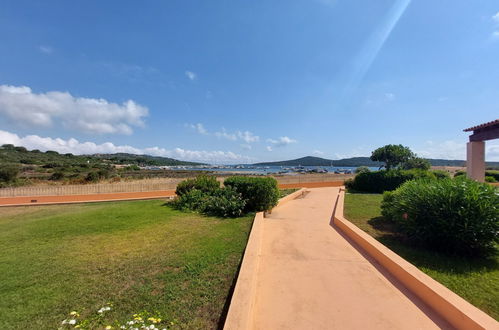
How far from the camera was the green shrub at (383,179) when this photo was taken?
15.1 metres

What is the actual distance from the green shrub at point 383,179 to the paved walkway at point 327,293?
13167 millimetres

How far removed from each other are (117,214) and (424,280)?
932 centimetres

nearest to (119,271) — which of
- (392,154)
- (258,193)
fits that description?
(258,193)

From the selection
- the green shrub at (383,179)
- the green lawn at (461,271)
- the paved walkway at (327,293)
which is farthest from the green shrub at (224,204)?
the green shrub at (383,179)

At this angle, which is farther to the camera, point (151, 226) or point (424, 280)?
point (151, 226)

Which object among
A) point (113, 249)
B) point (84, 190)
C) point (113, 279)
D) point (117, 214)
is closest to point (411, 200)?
point (113, 279)

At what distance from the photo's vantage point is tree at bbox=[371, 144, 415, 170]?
3509 cm

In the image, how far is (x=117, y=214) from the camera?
8.14 meters

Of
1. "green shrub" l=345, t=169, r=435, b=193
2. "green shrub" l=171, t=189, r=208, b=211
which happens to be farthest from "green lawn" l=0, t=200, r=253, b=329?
"green shrub" l=345, t=169, r=435, b=193

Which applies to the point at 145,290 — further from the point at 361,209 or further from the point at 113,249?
the point at 361,209

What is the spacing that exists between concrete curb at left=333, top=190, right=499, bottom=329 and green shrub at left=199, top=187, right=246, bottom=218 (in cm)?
448

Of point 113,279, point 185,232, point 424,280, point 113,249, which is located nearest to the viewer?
point 424,280

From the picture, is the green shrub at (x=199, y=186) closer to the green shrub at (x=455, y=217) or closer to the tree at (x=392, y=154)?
the green shrub at (x=455, y=217)

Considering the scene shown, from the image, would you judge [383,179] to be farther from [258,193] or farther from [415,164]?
[415,164]
